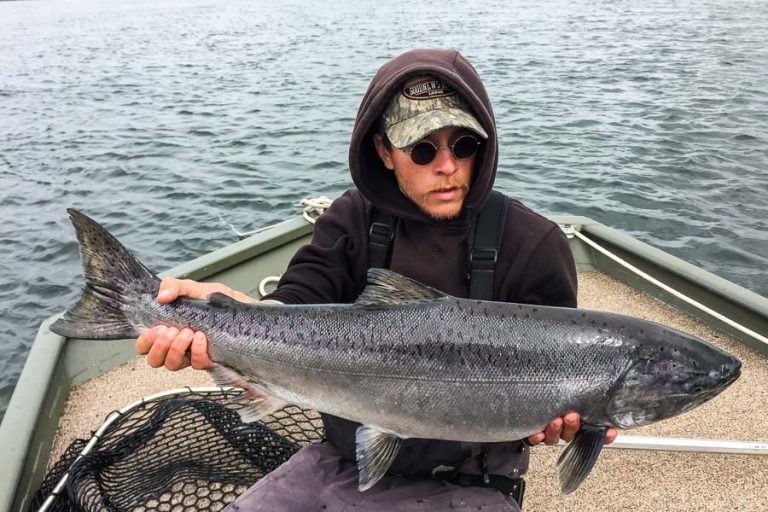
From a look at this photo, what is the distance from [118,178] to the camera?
542 inches

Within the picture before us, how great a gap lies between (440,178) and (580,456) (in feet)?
5.05

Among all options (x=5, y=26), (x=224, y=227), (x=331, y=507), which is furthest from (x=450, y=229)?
(x=5, y=26)

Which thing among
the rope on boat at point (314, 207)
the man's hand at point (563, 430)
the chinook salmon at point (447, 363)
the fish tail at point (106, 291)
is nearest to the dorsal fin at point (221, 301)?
the chinook salmon at point (447, 363)

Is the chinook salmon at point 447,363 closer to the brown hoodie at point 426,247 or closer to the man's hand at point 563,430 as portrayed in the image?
the man's hand at point 563,430

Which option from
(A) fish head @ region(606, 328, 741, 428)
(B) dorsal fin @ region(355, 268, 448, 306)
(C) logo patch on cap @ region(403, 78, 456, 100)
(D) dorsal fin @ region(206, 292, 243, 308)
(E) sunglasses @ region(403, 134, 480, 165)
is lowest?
(A) fish head @ region(606, 328, 741, 428)

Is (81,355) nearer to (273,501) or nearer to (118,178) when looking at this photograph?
(273,501)

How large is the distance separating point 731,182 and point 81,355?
12176mm

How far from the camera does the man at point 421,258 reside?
10.2 ft

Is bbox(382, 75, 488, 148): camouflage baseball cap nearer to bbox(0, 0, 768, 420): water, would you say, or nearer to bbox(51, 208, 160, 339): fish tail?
bbox(51, 208, 160, 339): fish tail

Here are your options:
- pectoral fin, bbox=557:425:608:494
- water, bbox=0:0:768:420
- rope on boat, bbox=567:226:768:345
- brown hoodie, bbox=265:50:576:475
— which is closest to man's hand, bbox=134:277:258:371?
brown hoodie, bbox=265:50:576:475

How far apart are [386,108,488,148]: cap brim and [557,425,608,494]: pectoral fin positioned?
61.5 inches

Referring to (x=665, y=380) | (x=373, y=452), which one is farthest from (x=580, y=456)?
(x=373, y=452)

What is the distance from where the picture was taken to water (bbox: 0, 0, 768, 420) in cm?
1087

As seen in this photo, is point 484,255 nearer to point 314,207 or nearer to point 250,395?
point 250,395
